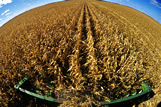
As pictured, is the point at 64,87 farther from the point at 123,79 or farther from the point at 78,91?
the point at 123,79

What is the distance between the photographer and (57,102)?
1832 mm

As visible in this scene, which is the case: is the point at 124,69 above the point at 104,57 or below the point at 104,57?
below

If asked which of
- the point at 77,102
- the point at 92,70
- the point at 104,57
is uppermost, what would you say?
the point at 104,57

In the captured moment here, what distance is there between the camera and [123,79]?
2.51m

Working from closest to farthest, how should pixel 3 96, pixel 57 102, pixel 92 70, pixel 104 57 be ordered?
1. pixel 57 102
2. pixel 3 96
3. pixel 92 70
4. pixel 104 57

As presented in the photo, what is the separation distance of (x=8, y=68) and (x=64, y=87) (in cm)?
233

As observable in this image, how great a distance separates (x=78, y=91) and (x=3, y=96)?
5.94 feet

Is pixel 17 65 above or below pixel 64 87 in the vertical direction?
above

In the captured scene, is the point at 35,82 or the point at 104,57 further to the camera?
the point at 104,57

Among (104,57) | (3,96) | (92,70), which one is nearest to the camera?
(3,96)

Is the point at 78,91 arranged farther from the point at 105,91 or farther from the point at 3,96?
the point at 3,96

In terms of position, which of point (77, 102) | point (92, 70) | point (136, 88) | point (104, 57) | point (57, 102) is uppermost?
point (104, 57)

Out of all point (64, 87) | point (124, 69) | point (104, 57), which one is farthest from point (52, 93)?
point (124, 69)

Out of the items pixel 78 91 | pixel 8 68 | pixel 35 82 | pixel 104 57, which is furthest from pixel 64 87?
pixel 8 68
